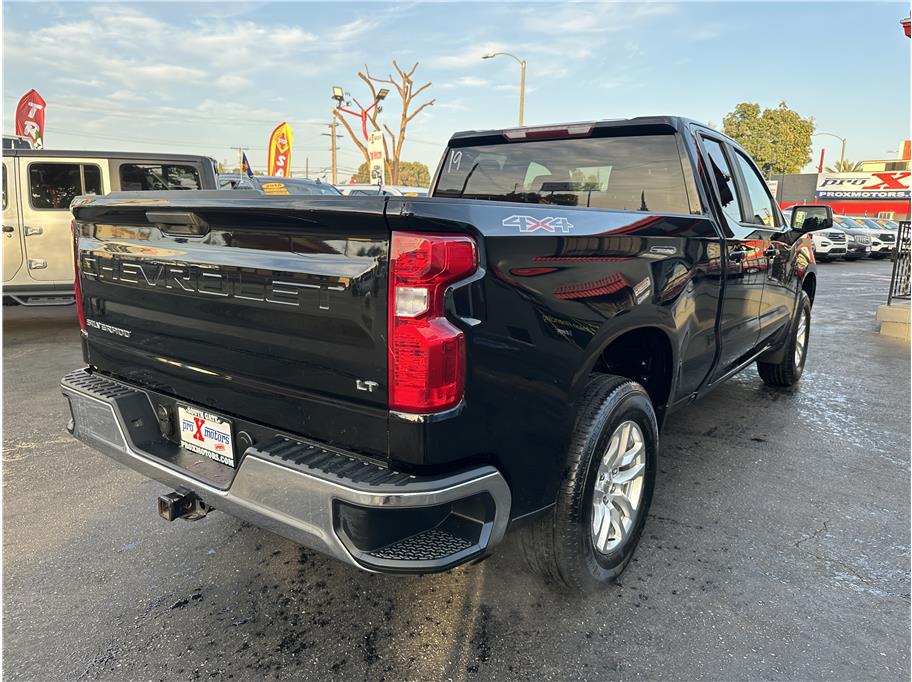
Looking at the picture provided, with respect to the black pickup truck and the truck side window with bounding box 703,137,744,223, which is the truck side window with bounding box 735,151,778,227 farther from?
the black pickup truck

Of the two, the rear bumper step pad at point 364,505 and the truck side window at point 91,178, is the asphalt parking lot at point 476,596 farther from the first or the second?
the truck side window at point 91,178

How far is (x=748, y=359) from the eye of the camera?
4391mm

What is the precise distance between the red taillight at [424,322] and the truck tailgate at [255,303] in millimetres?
46

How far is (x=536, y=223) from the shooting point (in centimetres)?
204

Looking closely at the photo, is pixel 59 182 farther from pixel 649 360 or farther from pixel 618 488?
pixel 618 488

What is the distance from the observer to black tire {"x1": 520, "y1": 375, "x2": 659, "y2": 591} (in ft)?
7.54

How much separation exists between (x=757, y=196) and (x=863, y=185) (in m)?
58.4

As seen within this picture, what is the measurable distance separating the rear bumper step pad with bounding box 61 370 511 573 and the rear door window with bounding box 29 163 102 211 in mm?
6424

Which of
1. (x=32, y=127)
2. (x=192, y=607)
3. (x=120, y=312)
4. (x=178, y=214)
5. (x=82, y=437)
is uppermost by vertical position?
(x=32, y=127)

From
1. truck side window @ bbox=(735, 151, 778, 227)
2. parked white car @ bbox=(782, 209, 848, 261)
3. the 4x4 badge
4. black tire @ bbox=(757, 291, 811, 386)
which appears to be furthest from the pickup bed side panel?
parked white car @ bbox=(782, 209, 848, 261)

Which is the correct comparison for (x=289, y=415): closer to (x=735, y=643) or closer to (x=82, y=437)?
(x=82, y=437)

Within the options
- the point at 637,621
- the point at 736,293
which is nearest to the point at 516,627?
the point at 637,621

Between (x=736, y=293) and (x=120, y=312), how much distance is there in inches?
124

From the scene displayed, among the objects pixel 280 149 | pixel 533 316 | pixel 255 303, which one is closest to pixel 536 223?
pixel 533 316
